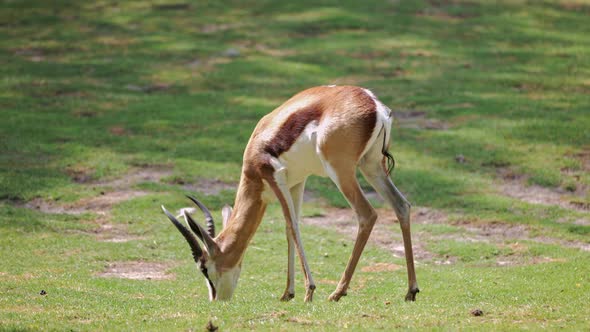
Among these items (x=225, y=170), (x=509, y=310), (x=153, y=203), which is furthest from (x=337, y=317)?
(x=225, y=170)

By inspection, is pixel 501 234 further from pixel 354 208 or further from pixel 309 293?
pixel 309 293

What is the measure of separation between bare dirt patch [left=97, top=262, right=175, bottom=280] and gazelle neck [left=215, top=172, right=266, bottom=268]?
1925 mm

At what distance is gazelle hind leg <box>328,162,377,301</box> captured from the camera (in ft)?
25.1

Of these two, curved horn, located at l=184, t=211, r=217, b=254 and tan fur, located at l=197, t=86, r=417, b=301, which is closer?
tan fur, located at l=197, t=86, r=417, b=301

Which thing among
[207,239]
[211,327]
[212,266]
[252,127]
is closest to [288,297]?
[212,266]

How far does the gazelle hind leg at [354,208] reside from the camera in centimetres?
765

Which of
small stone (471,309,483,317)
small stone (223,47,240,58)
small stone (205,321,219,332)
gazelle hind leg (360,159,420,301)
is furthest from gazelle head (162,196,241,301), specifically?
small stone (223,47,240,58)

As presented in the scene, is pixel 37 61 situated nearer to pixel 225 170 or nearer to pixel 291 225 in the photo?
pixel 225 170

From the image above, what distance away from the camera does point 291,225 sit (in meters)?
8.01

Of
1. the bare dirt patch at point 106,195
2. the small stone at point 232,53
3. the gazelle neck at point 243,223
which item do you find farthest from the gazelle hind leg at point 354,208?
the small stone at point 232,53

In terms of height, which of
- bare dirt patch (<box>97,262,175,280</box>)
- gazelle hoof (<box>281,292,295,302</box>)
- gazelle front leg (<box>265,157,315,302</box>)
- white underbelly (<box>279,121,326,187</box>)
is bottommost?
bare dirt patch (<box>97,262,175,280</box>)

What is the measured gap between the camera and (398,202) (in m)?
7.89

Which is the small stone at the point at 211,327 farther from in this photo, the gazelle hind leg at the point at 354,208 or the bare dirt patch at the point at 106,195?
the bare dirt patch at the point at 106,195

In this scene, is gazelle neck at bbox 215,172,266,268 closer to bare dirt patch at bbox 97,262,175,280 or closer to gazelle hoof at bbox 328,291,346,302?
gazelle hoof at bbox 328,291,346,302
